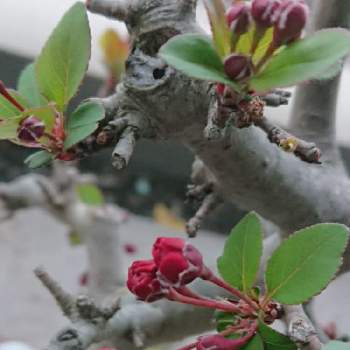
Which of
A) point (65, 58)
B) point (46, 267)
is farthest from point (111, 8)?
point (46, 267)

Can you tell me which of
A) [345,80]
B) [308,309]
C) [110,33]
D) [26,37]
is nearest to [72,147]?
[308,309]

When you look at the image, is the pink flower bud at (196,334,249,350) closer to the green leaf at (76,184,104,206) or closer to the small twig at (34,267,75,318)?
the small twig at (34,267,75,318)

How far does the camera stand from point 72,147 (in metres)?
0.39

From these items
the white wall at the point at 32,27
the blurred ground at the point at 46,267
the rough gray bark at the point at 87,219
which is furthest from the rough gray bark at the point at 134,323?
the white wall at the point at 32,27

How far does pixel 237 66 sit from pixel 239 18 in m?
0.02

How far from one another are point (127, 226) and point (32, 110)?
1.30 m

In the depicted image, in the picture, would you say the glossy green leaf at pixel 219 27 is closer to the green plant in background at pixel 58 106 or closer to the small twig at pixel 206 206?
the green plant in background at pixel 58 106

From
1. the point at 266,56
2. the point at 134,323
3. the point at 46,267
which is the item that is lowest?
the point at 46,267

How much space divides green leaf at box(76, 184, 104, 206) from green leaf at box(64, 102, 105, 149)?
59cm

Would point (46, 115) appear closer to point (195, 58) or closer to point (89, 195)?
point (195, 58)

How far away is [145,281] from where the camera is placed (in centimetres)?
35

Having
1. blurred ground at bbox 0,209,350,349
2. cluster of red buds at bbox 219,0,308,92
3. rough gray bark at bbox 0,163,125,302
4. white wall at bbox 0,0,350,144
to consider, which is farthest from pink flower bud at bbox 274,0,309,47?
white wall at bbox 0,0,350,144

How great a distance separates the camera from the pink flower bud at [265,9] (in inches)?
12.4

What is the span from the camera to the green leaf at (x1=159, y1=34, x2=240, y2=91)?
1.06 feet
